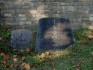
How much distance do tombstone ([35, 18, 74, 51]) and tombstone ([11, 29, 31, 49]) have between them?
24cm

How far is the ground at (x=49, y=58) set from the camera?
19.5 feet

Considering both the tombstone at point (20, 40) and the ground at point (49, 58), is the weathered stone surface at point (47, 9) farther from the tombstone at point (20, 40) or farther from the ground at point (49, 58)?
the tombstone at point (20, 40)

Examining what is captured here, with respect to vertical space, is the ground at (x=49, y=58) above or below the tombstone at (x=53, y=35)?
below

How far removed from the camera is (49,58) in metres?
6.32

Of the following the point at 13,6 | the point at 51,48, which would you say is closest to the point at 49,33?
the point at 51,48

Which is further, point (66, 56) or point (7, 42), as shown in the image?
point (7, 42)

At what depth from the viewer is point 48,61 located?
6.19 m

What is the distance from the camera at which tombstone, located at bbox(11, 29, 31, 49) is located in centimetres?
681

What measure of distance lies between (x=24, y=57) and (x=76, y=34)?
2.03 meters

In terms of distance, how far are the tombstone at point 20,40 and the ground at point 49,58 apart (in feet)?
0.39

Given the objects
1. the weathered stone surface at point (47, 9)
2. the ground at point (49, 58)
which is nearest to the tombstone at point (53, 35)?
the ground at point (49, 58)

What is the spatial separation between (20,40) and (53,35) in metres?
0.81

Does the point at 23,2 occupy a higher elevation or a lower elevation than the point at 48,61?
higher

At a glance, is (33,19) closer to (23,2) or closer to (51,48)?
(23,2)
